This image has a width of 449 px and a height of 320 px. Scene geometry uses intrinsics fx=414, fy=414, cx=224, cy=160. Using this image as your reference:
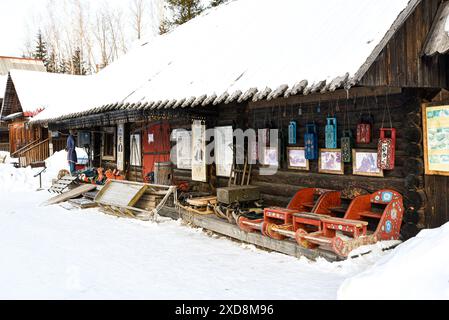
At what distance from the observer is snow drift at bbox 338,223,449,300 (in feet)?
12.7

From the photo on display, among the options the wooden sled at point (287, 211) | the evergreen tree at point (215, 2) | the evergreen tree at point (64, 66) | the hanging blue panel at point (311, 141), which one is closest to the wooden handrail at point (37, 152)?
the evergreen tree at point (215, 2)

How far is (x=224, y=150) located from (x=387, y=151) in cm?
414

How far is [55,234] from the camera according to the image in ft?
27.0

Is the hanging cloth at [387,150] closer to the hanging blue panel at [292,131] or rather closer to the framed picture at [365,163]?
the framed picture at [365,163]

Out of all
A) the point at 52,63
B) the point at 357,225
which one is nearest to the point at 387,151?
the point at 357,225

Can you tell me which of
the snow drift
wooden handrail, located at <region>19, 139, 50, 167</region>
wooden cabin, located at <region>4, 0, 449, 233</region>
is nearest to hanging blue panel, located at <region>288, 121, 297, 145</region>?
wooden cabin, located at <region>4, 0, 449, 233</region>

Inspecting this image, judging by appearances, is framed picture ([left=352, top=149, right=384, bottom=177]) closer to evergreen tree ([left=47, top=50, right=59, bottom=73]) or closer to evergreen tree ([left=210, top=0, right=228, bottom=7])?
evergreen tree ([left=210, top=0, right=228, bottom=7])

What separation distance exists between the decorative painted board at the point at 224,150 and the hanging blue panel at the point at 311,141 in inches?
87.6

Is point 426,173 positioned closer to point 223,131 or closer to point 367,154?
point 367,154

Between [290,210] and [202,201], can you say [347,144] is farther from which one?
[202,201]

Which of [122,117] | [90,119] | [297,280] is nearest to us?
[297,280]

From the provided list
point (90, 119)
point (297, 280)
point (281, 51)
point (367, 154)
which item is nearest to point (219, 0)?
point (90, 119)

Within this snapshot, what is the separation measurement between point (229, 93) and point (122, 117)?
428 centimetres

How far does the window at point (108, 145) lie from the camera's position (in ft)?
48.6
